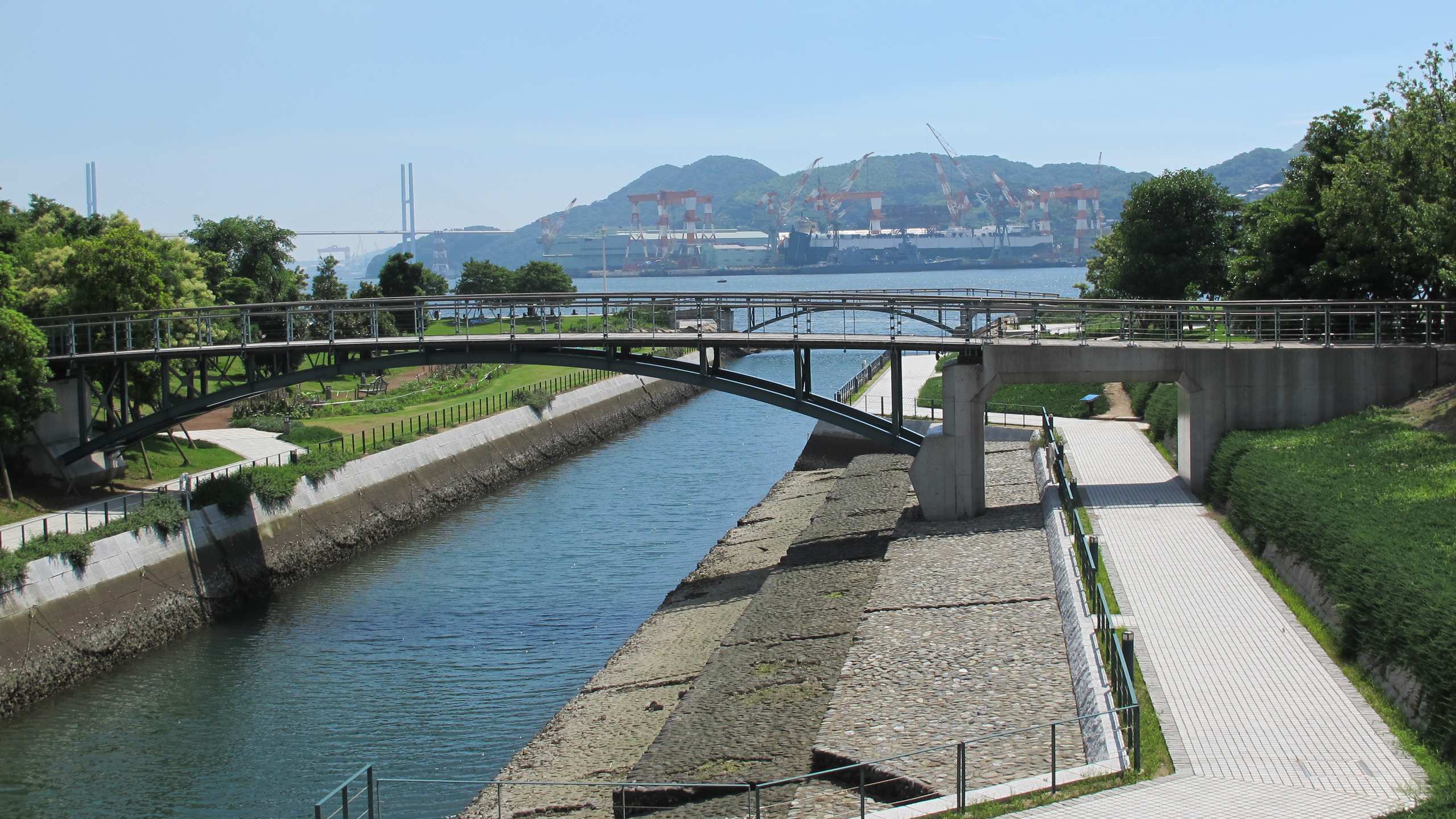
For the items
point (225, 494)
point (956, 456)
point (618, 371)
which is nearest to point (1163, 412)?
point (956, 456)

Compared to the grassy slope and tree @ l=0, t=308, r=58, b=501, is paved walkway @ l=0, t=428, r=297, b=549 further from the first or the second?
the grassy slope

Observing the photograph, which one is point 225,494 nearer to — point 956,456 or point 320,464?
point 320,464

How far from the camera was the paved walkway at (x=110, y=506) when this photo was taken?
93.5ft

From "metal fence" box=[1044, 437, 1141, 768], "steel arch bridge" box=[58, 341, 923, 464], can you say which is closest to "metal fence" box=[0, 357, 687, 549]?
"steel arch bridge" box=[58, 341, 923, 464]

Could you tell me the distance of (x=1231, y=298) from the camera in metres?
43.0

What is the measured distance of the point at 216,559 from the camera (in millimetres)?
30859

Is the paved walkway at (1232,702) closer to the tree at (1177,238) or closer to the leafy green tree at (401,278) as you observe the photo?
the tree at (1177,238)

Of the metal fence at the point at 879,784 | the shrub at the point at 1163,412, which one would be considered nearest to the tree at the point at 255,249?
the shrub at the point at 1163,412

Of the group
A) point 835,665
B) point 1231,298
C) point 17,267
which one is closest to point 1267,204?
point 1231,298

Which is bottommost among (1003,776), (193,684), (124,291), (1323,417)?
(193,684)

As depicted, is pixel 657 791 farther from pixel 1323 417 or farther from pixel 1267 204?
pixel 1267 204

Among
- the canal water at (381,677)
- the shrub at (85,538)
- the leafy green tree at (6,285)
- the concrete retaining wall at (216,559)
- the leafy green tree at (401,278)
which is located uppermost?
the leafy green tree at (401,278)

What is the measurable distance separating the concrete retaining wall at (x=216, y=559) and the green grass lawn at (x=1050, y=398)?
14546 millimetres

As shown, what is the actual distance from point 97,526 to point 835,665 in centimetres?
1670
